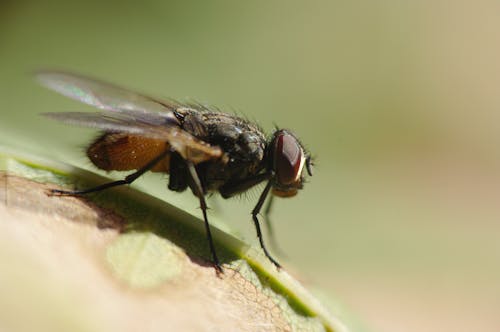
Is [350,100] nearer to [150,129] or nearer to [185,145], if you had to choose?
[185,145]

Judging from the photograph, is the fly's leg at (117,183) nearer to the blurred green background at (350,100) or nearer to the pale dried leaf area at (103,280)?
the pale dried leaf area at (103,280)

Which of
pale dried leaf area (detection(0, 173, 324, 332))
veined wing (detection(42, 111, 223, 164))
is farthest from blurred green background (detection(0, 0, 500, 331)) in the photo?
pale dried leaf area (detection(0, 173, 324, 332))

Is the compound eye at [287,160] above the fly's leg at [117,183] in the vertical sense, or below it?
above

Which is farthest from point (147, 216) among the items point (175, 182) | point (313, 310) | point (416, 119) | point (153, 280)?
point (416, 119)

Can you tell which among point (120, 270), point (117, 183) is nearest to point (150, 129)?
point (117, 183)

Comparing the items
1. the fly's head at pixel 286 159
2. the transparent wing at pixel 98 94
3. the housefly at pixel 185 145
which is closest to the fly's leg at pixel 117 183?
the housefly at pixel 185 145

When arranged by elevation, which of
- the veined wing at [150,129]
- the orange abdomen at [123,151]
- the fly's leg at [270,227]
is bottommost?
the fly's leg at [270,227]

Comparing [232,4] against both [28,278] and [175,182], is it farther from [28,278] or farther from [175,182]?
[28,278]
